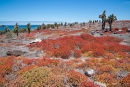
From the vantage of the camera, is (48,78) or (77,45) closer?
(48,78)

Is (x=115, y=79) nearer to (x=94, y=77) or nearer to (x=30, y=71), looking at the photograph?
(x=94, y=77)

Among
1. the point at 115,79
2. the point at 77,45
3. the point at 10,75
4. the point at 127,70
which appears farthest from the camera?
the point at 77,45

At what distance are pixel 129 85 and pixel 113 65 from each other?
5.11m

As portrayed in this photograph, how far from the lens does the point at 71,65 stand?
16297 mm

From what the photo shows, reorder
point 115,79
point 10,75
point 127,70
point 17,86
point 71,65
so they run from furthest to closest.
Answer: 1. point 71,65
2. point 127,70
3. point 10,75
4. point 115,79
5. point 17,86

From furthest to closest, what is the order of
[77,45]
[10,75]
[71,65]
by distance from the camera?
1. [77,45]
2. [71,65]
3. [10,75]

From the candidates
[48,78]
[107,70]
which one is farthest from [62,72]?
[107,70]

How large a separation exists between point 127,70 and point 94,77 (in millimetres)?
5169

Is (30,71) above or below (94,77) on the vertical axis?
above

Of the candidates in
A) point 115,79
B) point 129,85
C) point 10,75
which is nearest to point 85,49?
point 115,79

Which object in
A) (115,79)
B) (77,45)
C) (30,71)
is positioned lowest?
(115,79)

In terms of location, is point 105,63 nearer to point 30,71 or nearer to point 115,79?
point 115,79

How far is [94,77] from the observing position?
1370 cm

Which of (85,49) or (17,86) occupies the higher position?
A: (85,49)
